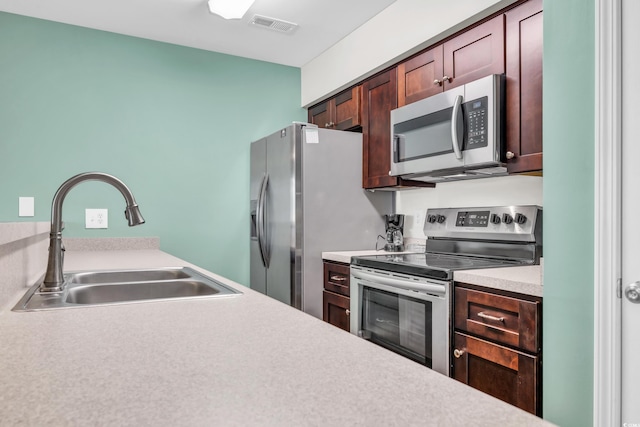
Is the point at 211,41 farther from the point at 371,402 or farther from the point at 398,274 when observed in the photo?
the point at 371,402

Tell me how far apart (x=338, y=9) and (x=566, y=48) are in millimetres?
1643

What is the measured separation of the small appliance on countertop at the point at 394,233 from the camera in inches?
113

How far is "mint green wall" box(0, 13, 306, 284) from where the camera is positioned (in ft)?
9.07

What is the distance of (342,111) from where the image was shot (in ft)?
10.6

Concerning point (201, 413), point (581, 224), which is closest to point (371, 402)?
point (201, 413)

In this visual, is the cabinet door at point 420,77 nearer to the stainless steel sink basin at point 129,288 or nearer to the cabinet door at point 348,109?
the cabinet door at point 348,109

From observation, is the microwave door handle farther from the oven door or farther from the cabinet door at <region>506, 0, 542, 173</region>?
the oven door

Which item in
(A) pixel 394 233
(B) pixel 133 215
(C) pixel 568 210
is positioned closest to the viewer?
(B) pixel 133 215

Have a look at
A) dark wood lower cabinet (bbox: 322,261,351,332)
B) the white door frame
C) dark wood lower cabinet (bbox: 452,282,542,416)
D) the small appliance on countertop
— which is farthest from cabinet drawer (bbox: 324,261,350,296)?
the white door frame

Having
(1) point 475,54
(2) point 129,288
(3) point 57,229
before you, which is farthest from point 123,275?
(1) point 475,54

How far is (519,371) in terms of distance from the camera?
157cm

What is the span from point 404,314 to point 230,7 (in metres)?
2.06

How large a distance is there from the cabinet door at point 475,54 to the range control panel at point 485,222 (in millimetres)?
710

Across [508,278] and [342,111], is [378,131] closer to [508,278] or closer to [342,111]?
[342,111]
